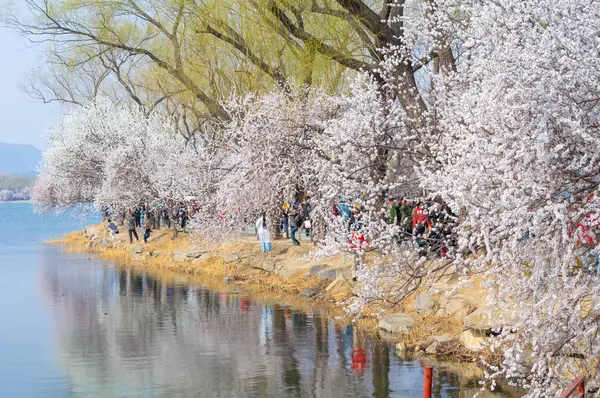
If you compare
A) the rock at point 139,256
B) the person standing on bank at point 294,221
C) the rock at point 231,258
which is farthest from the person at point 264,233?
the rock at point 139,256

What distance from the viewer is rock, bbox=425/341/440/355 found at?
60.5 feet

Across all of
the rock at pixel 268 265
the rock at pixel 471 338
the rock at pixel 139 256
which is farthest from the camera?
the rock at pixel 139 256

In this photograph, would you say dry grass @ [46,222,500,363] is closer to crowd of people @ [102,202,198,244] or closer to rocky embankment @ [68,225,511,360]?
rocky embankment @ [68,225,511,360]

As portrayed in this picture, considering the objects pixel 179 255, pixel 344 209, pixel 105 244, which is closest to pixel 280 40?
pixel 344 209

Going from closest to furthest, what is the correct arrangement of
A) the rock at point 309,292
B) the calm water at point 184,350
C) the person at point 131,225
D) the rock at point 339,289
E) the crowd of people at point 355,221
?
1. the crowd of people at point 355,221
2. the calm water at point 184,350
3. the rock at point 339,289
4. the rock at point 309,292
5. the person at point 131,225

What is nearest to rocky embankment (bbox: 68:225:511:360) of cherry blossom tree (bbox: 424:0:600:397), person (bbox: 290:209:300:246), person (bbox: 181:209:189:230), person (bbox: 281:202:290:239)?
person (bbox: 290:209:300:246)

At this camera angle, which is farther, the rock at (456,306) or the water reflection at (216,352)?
the rock at (456,306)

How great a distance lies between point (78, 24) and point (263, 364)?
1703cm

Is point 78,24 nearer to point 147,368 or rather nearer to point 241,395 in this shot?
point 147,368

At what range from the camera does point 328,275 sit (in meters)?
28.0

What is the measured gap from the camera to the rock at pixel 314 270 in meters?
28.8

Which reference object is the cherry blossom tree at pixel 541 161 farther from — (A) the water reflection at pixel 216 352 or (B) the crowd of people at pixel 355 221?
(A) the water reflection at pixel 216 352

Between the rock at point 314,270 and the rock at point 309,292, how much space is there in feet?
3.85

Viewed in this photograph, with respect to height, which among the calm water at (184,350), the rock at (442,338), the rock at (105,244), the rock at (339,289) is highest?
the rock at (105,244)
